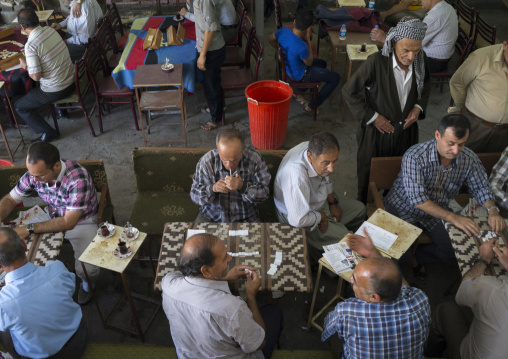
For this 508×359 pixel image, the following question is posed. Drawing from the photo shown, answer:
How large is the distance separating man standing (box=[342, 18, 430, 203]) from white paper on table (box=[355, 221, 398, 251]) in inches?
42.9

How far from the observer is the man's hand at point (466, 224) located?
10.2 feet

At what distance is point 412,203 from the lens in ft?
11.2

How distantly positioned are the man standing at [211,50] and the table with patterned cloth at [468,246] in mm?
3194

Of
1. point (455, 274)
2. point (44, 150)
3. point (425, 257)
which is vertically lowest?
point (455, 274)

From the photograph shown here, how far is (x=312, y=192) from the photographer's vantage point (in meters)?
3.37

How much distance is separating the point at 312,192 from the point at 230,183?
65 centimetres

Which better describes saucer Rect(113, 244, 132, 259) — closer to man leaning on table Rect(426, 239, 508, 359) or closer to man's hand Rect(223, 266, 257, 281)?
man's hand Rect(223, 266, 257, 281)

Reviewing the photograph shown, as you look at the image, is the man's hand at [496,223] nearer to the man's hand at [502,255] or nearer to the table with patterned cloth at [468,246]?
the table with patterned cloth at [468,246]

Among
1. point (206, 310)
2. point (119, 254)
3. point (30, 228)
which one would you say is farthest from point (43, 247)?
point (206, 310)

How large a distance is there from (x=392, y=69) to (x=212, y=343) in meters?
2.55

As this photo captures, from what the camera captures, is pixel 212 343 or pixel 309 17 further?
pixel 309 17

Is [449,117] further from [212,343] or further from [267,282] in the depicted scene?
[212,343]

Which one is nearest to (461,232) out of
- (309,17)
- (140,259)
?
(140,259)

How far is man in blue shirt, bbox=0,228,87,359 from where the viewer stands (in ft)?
7.91
